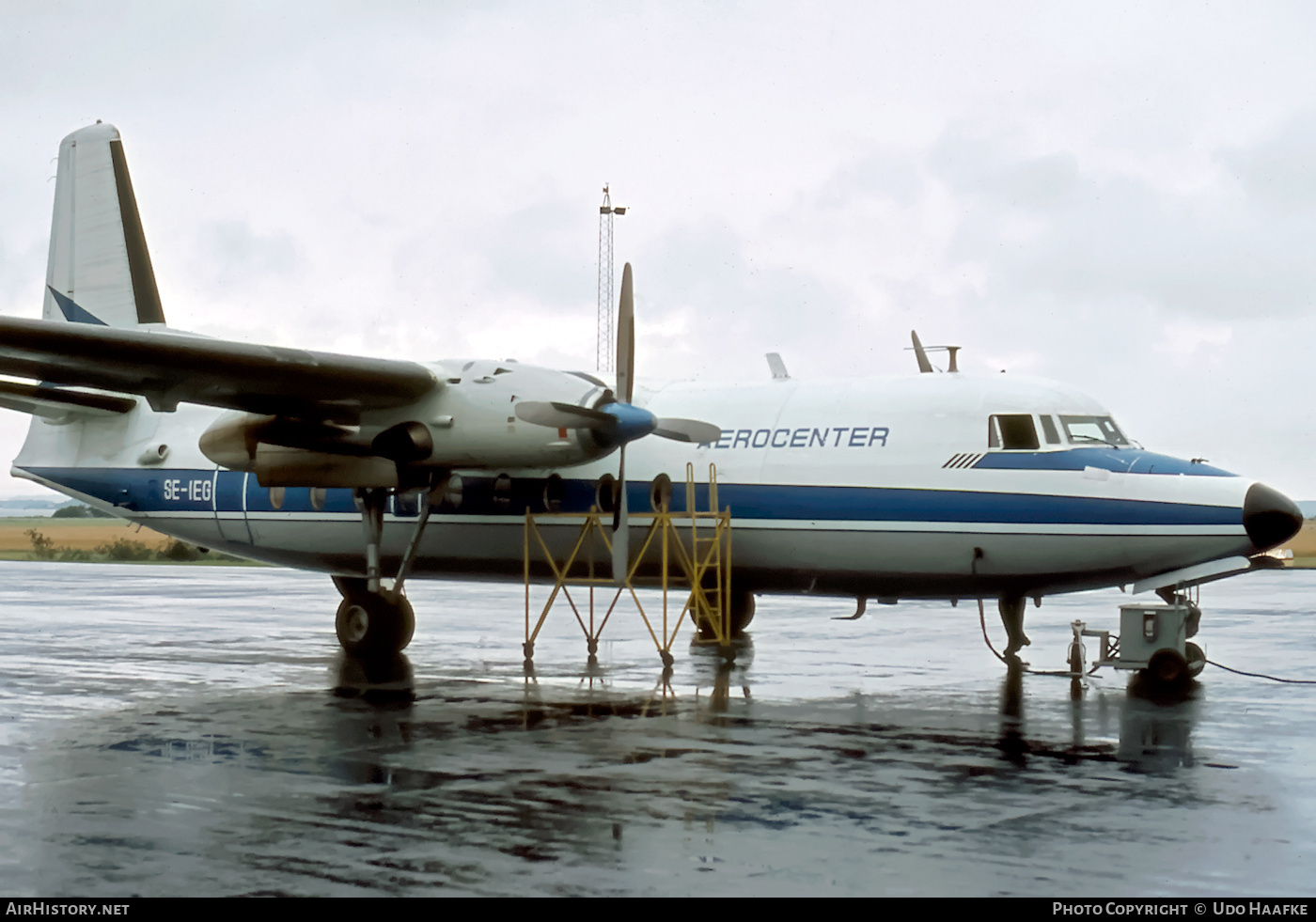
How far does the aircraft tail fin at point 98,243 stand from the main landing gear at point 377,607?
589 centimetres

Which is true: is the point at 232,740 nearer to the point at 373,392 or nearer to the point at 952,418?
the point at 373,392

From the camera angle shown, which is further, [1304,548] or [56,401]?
[1304,548]

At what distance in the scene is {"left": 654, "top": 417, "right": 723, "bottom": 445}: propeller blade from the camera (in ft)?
53.3

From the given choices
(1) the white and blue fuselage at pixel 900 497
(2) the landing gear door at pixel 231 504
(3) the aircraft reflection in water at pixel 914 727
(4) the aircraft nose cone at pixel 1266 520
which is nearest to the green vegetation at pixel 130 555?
(2) the landing gear door at pixel 231 504

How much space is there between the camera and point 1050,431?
14992 mm

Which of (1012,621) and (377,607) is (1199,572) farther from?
(377,607)

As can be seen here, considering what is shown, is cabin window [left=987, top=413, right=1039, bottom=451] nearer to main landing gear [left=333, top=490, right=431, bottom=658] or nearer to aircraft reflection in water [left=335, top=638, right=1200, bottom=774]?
aircraft reflection in water [left=335, top=638, right=1200, bottom=774]

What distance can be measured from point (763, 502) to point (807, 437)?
2.93 feet

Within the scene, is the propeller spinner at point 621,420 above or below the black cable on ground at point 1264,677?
above

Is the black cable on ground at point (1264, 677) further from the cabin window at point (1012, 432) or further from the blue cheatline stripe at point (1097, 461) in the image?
the cabin window at point (1012, 432)

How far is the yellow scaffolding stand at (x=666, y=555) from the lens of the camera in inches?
643

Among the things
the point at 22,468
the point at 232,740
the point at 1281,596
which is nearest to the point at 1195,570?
the point at 232,740

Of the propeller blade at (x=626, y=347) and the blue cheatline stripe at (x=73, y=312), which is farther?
the blue cheatline stripe at (x=73, y=312)

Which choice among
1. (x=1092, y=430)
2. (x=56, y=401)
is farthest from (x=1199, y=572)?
(x=56, y=401)
